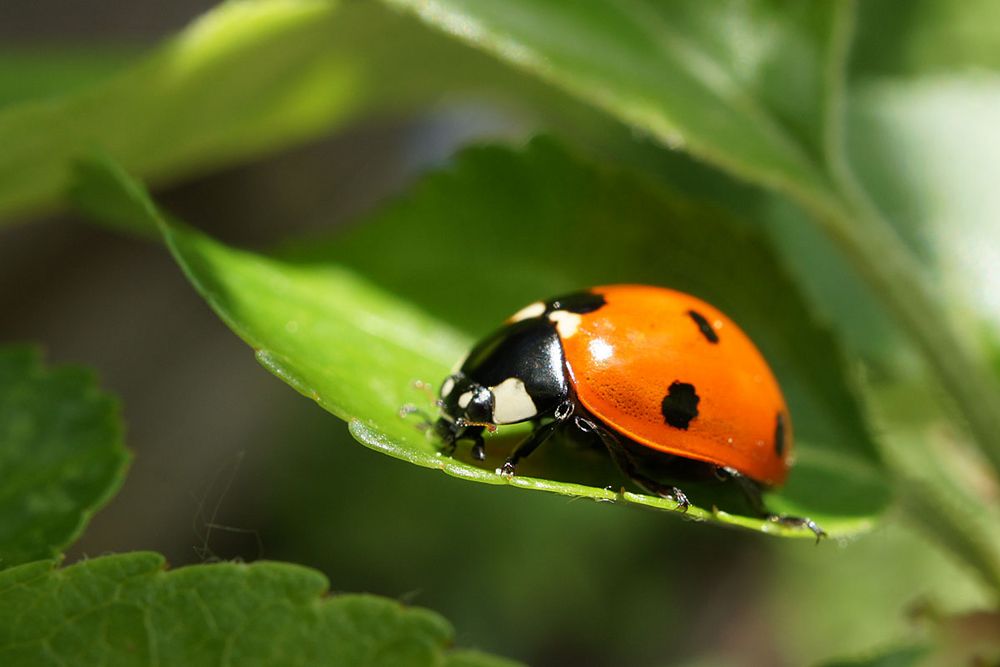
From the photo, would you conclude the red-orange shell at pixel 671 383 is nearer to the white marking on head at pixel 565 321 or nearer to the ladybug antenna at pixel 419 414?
the white marking on head at pixel 565 321

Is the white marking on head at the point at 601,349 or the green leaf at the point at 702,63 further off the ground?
the green leaf at the point at 702,63

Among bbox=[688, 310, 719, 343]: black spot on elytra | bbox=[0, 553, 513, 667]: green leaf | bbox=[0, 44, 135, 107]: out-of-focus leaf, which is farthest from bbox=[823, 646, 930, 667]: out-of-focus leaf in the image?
bbox=[0, 44, 135, 107]: out-of-focus leaf

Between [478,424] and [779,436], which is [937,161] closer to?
[779,436]

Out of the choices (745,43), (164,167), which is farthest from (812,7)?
(164,167)

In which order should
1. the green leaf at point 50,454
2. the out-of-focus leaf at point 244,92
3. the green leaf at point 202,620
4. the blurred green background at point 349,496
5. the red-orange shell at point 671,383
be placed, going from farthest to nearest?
the blurred green background at point 349,496, the out-of-focus leaf at point 244,92, the red-orange shell at point 671,383, the green leaf at point 50,454, the green leaf at point 202,620

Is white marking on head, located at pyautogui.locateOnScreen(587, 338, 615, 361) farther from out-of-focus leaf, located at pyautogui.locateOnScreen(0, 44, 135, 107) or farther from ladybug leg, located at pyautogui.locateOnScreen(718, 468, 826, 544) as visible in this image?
out-of-focus leaf, located at pyautogui.locateOnScreen(0, 44, 135, 107)

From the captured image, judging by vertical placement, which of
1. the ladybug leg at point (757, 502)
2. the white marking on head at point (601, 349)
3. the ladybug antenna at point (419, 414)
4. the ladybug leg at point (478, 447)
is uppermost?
the white marking on head at point (601, 349)

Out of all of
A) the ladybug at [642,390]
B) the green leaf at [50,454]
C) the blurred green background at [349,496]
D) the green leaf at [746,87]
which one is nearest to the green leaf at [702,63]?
the green leaf at [746,87]
